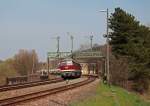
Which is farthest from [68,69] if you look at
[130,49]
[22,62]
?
[22,62]

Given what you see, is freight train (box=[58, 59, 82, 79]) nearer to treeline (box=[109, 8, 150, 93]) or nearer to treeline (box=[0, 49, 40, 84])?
treeline (box=[109, 8, 150, 93])

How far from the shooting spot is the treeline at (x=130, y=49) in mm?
61088

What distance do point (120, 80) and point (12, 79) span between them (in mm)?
16507

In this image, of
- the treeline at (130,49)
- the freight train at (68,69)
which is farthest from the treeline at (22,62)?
the freight train at (68,69)

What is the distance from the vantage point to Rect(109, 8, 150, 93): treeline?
61.1 metres

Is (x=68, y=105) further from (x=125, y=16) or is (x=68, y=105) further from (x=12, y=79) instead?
(x=125, y=16)

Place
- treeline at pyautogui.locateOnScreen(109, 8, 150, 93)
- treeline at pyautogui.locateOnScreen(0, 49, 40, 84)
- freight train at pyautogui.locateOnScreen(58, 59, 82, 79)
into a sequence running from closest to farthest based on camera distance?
freight train at pyautogui.locateOnScreen(58, 59, 82, 79) < treeline at pyautogui.locateOnScreen(109, 8, 150, 93) < treeline at pyautogui.locateOnScreen(0, 49, 40, 84)

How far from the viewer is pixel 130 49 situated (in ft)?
211

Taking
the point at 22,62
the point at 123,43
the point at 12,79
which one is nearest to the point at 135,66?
the point at 123,43

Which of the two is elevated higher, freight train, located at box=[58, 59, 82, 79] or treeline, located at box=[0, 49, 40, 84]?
treeline, located at box=[0, 49, 40, 84]

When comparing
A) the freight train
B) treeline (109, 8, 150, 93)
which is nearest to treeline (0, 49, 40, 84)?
treeline (109, 8, 150, 93)

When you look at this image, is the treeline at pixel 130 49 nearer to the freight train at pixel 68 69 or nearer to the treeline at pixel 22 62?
the freight train at pixel 68 69

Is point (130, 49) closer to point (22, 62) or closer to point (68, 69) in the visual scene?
point (68, 69)

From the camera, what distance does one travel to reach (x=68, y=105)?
915 inches
